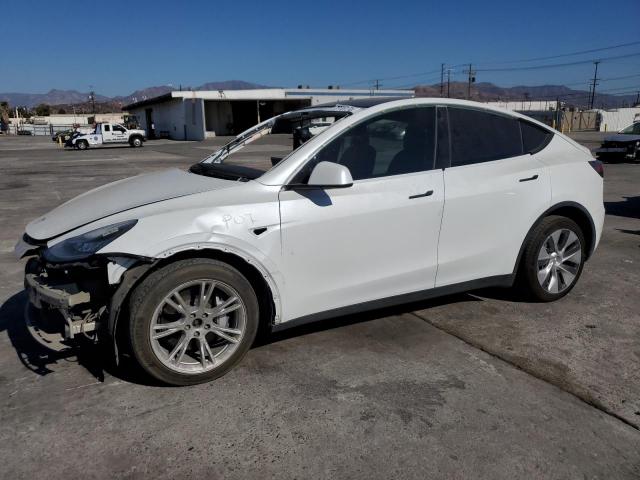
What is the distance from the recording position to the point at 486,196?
3.92m

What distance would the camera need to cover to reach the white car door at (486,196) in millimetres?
3840

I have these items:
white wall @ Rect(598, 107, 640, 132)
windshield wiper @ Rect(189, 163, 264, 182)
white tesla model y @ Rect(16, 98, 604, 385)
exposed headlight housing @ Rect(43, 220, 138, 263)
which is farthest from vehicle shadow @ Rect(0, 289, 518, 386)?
white wall @ Rect(598, 107, 640, 132)

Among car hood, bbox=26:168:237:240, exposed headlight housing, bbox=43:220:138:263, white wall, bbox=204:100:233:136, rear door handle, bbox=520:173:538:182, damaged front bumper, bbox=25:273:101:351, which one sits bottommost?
damaged front bumper, bbox=25:273:101:351

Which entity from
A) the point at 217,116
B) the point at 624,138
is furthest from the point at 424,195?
the point at 217,116

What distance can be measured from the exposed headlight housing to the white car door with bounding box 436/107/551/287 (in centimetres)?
220

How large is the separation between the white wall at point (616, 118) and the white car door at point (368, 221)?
70.3 metres

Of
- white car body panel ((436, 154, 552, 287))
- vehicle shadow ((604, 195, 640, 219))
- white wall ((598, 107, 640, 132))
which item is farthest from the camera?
white wall ((598, 107, 640, 132))

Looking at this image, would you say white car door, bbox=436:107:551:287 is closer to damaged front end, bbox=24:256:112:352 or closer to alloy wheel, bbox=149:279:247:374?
alloy wheel, bbox=149:279:247:374

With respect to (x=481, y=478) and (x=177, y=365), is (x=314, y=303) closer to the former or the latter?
(x=177, y=365)

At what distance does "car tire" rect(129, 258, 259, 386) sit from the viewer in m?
2.96

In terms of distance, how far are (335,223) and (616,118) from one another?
247 ft

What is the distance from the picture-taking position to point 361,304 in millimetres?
3611

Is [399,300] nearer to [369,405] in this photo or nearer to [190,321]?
[369,405]

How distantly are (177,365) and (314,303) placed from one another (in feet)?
3.09
